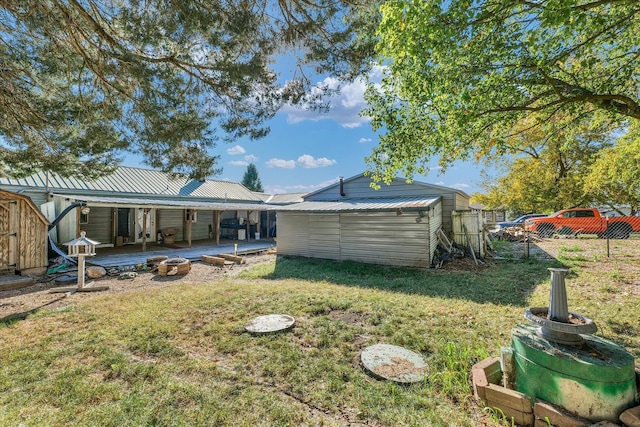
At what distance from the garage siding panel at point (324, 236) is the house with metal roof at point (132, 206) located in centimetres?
510

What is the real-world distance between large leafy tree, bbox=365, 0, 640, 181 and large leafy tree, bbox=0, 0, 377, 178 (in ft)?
4.40

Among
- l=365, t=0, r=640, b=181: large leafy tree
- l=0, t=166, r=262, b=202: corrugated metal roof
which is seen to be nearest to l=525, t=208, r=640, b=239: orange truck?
l=365, t=0, r=640, b=181: large leafy tree

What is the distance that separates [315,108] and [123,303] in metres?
5.76

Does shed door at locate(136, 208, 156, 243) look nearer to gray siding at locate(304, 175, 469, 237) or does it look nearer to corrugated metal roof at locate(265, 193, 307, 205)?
corrugated metal roof at locate(265, 193, 307, 205)

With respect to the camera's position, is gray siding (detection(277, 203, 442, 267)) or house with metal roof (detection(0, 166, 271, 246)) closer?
gray siding (detection(277, 203, 442, 267))

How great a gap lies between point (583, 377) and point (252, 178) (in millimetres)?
46213

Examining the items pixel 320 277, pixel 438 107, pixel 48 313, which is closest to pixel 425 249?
pixel 320 277

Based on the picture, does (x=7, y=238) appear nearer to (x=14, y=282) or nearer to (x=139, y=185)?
(x=14, y=282)

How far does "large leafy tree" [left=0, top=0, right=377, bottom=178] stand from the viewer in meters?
4.40

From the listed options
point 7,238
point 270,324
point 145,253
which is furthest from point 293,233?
point 7,238

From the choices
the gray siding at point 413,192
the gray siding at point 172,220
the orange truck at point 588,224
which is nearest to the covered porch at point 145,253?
the gray siding at point 172,220

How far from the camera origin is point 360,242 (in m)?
10.0

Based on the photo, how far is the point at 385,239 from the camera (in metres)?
9.55

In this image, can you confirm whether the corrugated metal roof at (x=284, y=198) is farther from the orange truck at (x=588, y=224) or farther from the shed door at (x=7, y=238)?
the orange truck at (x=588, y=224)
